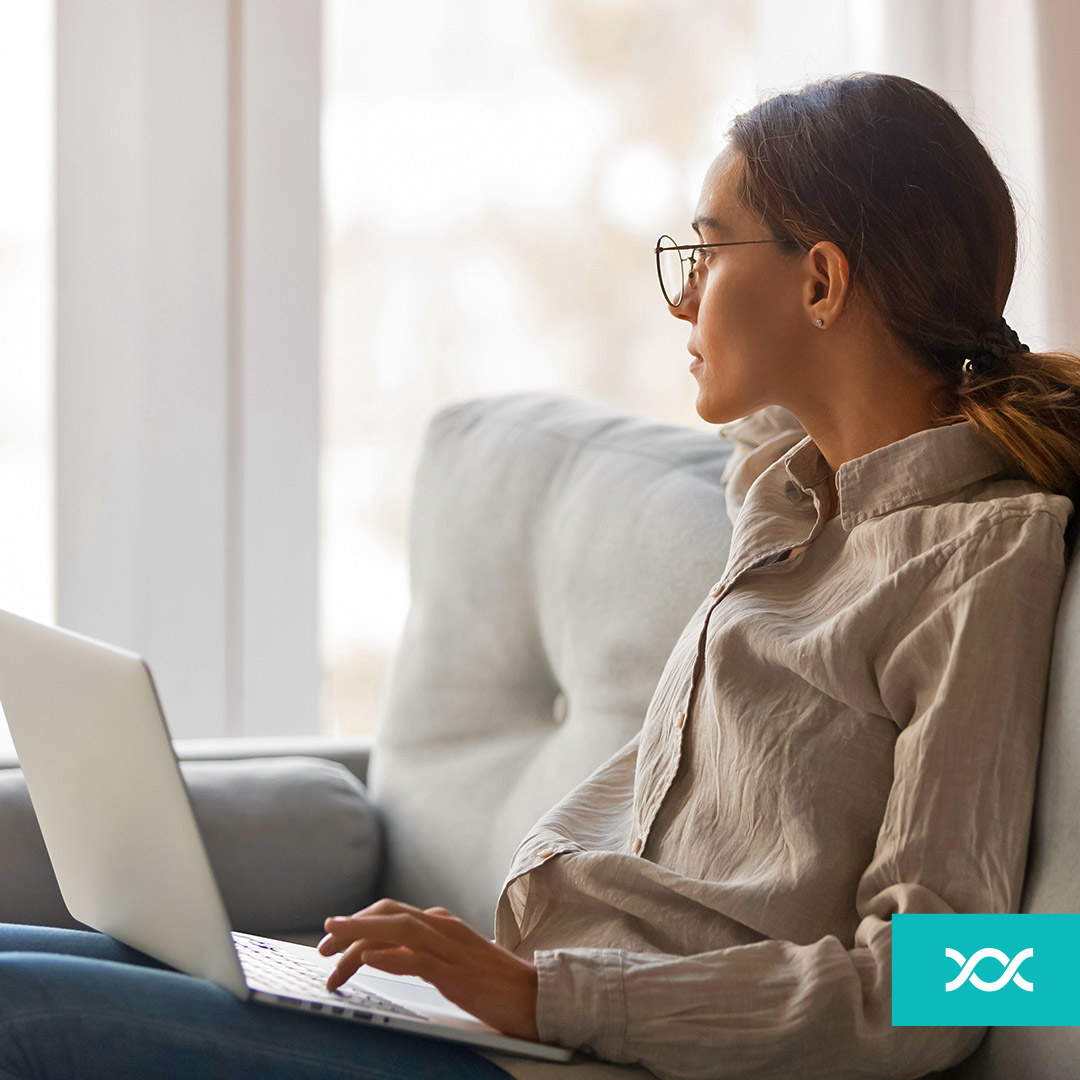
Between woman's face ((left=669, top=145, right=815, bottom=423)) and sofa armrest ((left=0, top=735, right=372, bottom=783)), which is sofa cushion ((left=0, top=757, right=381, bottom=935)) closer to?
sofa armrest ((left=0, top=735, right=372, bottom=783))

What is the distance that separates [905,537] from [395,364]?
1.27m

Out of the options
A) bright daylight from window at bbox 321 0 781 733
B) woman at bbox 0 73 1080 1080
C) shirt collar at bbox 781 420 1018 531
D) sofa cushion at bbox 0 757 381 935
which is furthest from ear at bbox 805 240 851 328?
bright daylight from window at bbox 321 0 781 733

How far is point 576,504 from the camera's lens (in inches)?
51.9

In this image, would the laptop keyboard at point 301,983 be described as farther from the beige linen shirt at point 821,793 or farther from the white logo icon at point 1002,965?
the white logo icon at point 1002,965

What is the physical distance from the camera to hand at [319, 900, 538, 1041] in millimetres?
704

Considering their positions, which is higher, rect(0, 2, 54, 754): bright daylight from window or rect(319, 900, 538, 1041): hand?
rect(0, 2, 54, 754): bright daylight from window

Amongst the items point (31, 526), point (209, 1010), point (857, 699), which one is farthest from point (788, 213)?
point (31, 526)

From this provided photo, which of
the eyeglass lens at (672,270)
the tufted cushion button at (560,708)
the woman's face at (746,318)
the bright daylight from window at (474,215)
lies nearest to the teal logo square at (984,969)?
the woman's face at (746,318)

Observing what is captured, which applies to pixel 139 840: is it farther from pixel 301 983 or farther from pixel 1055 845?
pixel 1055 845

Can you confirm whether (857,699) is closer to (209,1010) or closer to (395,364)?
(209,1010)

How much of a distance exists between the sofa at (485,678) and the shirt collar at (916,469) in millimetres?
276

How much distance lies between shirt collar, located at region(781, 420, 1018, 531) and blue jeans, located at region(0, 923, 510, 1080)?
44 centimetres

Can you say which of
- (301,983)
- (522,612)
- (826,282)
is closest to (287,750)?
(522,612)

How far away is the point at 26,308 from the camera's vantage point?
5.99 feet
